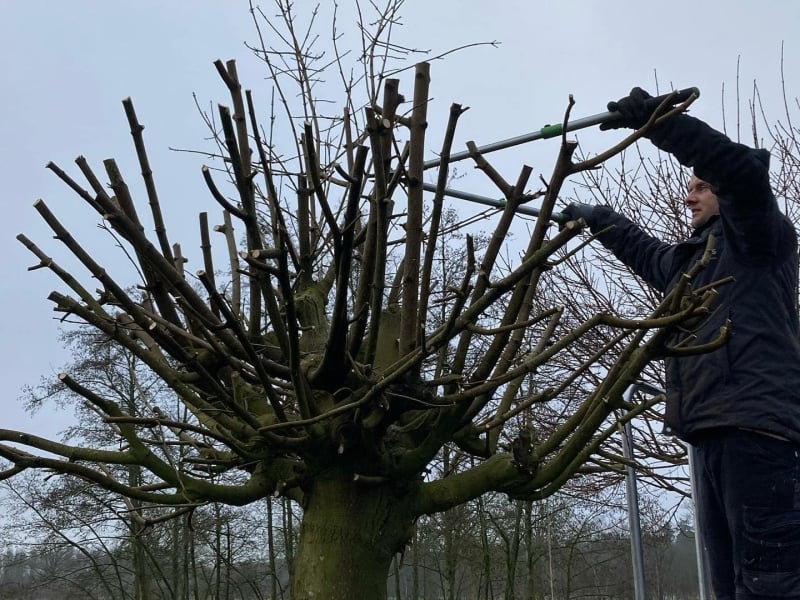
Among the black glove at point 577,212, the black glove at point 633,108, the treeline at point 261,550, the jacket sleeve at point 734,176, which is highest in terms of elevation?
the black glove at point 633,108

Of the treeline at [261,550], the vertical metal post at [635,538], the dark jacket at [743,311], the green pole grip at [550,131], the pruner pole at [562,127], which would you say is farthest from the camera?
the treeline at [261,550]

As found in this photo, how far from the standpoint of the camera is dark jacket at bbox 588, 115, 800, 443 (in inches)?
84.5

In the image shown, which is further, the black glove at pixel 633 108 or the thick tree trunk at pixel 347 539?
the thick tree trunk at pixel 347 539

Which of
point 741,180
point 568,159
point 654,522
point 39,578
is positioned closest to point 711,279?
point 741,180

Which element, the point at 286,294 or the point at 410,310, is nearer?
the point at 286,294

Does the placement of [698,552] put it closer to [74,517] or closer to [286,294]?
[286,294]

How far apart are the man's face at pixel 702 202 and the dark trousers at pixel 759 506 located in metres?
0.81

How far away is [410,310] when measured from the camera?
2.52 meters

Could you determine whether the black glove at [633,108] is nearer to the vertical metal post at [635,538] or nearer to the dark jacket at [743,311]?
the dark jacket at [743,311]

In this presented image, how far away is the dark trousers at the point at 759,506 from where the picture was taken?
6.61 feet

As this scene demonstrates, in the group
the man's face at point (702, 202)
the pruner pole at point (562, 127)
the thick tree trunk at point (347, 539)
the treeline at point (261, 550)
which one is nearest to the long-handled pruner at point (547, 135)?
the pruner pole at point (562, 127)

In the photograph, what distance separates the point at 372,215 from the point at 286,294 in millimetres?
523

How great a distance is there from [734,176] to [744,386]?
1.97ft

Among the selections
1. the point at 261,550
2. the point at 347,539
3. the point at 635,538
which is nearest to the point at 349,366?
the point at 347,539
